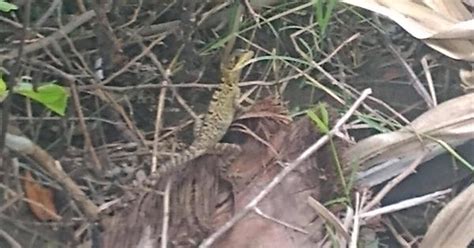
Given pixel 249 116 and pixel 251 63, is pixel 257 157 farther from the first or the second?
pixel 251 63

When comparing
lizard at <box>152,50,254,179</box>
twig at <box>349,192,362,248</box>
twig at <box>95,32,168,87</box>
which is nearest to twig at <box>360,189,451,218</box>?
twig at <box>349,192,362,248</box>

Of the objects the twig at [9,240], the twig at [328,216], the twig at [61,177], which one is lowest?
the twig at [328,216]

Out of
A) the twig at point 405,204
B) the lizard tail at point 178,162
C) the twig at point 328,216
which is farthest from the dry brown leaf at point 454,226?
the lizard tail at point 178,162

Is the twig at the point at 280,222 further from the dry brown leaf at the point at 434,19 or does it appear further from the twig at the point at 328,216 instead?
the dry brown leaf at the point at 434,19

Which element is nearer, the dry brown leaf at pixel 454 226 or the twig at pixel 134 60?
the dry brown leaf at pixel 454 226

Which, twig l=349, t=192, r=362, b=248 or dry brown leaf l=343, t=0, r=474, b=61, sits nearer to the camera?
twig l=349, t=192, r=362, b=248

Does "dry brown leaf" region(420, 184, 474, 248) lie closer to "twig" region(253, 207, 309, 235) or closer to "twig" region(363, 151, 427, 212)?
"twig" region(363, 151, 427, 212)
